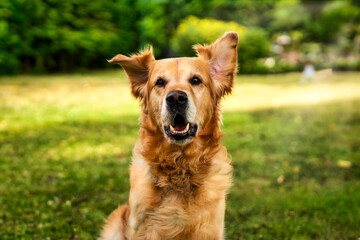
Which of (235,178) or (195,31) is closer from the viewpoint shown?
(235,178)

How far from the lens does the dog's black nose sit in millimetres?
2471

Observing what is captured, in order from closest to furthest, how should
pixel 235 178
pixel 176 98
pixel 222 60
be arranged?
pixel 176 98, pixel 222 60, pixel 235 178

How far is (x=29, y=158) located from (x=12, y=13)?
352 inches

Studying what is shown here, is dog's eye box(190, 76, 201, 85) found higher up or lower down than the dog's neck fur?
higher up

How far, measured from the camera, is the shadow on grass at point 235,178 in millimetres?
3670

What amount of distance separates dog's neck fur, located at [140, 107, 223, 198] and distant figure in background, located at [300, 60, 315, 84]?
10.4 meters

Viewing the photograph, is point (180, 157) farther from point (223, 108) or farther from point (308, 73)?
point (308, 73)

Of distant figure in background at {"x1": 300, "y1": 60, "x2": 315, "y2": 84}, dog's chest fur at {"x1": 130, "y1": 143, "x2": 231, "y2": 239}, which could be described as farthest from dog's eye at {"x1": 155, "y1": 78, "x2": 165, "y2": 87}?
distant figure in background at {"x1": 300, "y1": 60, "x2": 315, "y2": 84}

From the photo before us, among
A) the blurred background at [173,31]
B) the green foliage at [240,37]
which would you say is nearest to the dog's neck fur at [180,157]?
the blurred background at [173,31]

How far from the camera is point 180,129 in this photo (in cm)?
264

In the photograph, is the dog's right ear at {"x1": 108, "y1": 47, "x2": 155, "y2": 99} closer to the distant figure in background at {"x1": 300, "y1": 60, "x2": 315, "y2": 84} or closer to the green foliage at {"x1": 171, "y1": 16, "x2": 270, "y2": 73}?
the green foliage at {"x1": 171, "y1": 16, "x2": 270, "y2": 73}

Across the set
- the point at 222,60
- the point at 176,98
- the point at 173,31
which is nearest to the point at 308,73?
the point at 173,31

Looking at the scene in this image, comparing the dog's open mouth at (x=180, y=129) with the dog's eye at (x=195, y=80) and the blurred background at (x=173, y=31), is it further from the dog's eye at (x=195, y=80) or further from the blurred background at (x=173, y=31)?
the blurred background at (x=173, y=31)

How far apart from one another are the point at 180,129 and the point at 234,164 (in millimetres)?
3040
